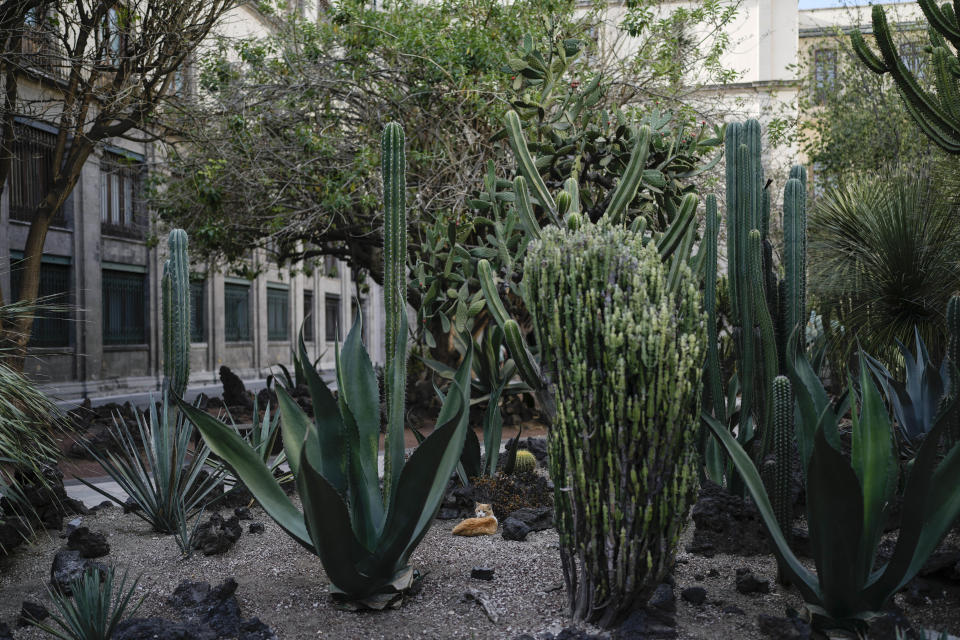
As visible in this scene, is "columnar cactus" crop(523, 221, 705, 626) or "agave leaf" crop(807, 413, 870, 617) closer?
"agave leaf" crop(807, 413, 870, 617)

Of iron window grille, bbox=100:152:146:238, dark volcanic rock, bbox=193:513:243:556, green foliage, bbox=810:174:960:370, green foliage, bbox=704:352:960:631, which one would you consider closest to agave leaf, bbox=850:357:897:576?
green foliage, bbox=704:352:960:631

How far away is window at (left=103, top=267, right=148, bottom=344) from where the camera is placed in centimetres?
1952

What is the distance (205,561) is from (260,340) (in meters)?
23.9

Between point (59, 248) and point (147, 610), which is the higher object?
point (59, 248)

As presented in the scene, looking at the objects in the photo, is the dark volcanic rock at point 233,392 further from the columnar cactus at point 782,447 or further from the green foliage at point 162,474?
the columnar cactus at point 782,447

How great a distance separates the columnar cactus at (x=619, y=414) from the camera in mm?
2883

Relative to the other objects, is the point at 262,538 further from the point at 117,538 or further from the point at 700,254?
the point at 700,254

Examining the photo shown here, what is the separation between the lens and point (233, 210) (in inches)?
499

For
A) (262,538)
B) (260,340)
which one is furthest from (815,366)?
(260,340)

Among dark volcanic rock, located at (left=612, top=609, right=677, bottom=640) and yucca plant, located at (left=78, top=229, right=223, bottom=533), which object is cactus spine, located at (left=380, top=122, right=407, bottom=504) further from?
yucca plant, located at (left=78, top=229, right=223, bottom=533)

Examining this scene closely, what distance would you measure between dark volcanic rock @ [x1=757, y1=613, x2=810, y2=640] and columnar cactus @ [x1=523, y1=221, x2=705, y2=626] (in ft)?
1.27

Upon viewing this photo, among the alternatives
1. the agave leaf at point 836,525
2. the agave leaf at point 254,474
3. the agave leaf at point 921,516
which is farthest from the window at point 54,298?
the agave leaf at point 921,516

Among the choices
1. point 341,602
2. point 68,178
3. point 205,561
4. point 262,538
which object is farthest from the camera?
point 68,178

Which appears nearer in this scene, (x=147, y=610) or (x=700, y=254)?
(x=147, y=610)
